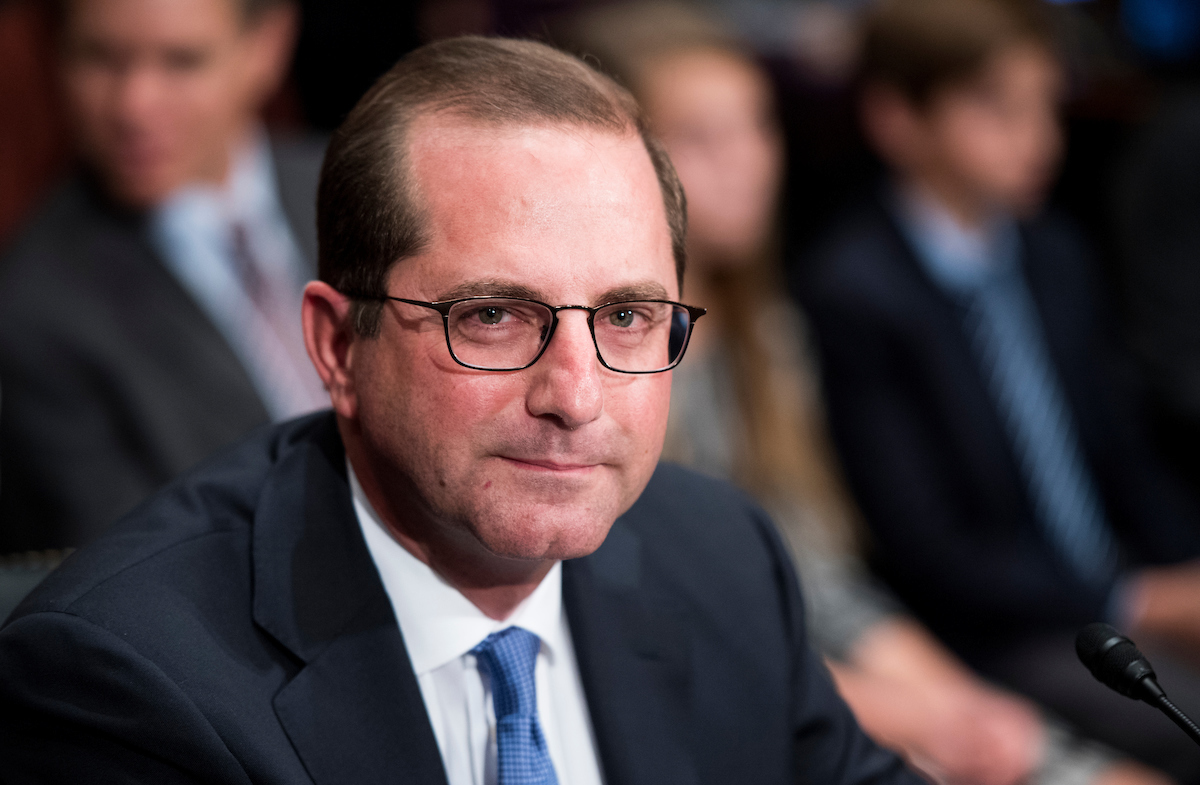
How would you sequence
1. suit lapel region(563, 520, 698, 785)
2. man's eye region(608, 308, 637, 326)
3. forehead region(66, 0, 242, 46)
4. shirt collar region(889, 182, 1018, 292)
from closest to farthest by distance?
man's eye region(608, 308, 637, 326) < suit lapel region(563, 520, 698, 785) < forehead region(66, 0, 242, 46) < shirt collar region(889, 182, 1018, 292)

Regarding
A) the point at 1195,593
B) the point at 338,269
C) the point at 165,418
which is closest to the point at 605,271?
the point at 338,269

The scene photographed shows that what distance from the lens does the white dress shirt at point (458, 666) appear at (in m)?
1.18

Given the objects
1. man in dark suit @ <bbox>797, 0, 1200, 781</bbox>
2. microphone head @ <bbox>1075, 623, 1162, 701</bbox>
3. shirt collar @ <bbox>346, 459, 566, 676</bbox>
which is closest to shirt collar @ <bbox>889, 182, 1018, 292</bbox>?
man in dark suit @ <bbox>797, 0, 1200, 781</bbox>

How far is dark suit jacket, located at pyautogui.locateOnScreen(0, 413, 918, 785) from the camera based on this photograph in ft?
3.31

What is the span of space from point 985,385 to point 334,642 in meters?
1.98

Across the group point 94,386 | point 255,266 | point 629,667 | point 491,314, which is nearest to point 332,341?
point 491,314

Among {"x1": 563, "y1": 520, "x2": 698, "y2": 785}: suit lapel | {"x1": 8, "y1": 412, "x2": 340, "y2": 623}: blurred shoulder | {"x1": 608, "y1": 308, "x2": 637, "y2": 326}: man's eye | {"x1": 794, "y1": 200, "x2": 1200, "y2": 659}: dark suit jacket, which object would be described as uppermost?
{"x1": 608, "y1": 308, "x2": 637, "y2": 326}: man's eye

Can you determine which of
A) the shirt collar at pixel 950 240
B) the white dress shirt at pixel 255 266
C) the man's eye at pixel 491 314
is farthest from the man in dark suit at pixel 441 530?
the shirt collar at pixel 950 240

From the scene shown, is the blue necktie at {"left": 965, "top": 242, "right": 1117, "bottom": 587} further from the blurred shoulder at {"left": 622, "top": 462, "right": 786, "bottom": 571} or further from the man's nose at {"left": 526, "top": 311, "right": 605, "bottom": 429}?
the man's nose at {"left": 526, "top": 311, "right": 605, "bottom": 429}

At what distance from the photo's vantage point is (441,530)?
3.84 ft

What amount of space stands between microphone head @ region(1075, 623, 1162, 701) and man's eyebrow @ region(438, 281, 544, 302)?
61 cm

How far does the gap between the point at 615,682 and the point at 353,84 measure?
2.71 m

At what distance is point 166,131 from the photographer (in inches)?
92.9

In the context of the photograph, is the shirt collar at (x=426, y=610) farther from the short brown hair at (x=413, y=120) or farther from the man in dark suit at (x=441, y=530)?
the short brown hair at (x=413, y=120)
